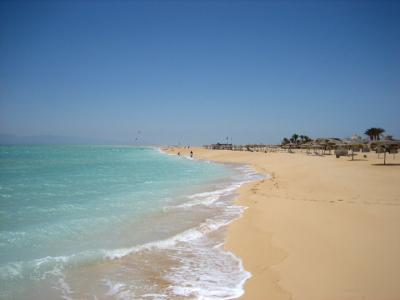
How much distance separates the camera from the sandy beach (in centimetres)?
542

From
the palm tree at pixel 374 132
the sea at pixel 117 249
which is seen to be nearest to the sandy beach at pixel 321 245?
the sea at pixel 117 249

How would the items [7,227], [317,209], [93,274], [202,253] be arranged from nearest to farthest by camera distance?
[93,274], [202,253], [7,227], [317,209]

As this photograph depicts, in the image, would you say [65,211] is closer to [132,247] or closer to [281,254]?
[132,247]

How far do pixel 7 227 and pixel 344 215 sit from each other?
10825 mm

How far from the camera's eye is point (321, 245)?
7.54 metres

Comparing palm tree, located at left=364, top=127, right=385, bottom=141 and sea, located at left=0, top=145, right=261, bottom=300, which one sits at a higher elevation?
palm tree, located at left=364, top=127, right=385, bottom=141

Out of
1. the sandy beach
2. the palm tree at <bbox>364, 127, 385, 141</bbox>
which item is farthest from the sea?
the palm tree at <bbox>364, 127, 385, 141</bbox>

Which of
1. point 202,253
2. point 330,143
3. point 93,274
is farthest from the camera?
point 330,143

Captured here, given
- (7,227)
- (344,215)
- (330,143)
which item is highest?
(330,143)

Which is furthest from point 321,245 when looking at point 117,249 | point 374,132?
point 374,132

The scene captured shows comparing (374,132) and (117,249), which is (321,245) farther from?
(374,132)

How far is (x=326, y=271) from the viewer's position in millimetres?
6043

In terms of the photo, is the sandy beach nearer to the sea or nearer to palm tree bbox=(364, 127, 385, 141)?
the sea

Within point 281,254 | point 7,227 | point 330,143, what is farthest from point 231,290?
point 330,143
